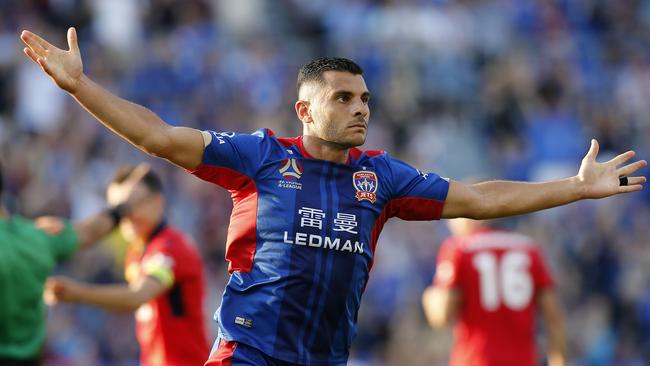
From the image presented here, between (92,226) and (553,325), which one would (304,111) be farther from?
(553,325)

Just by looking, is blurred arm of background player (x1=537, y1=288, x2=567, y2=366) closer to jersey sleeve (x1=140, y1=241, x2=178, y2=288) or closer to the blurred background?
jersey sleeve (x1=140, y1=241, x2=178, y2=288)

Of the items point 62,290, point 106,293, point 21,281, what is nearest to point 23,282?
point 21,281

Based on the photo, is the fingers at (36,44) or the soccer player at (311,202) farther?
the soccer player at (311,202)

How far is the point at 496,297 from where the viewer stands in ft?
34.4

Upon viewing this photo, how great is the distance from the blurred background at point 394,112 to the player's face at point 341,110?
7.37m

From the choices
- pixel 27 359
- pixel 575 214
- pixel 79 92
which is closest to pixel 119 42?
pixel 575 214

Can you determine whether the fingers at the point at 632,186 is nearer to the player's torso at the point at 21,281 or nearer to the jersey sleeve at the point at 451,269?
the jersey sleeve at the point at 451,269

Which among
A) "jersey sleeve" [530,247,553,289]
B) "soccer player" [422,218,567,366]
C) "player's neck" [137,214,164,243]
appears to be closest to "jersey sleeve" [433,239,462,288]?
"soccer player" [422,218,567,366]

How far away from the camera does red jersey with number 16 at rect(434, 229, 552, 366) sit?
10.5m

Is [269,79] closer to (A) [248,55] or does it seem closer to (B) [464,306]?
(A) [248,55]

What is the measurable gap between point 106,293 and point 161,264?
65 centimetres

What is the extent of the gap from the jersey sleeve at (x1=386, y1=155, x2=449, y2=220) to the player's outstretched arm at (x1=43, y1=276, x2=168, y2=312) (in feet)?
8.01

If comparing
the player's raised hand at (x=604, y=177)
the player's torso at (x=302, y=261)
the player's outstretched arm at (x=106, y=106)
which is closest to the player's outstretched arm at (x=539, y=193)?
the player's raised hand at (x=604, y=177)

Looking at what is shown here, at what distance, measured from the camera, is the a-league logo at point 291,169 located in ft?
21.9
